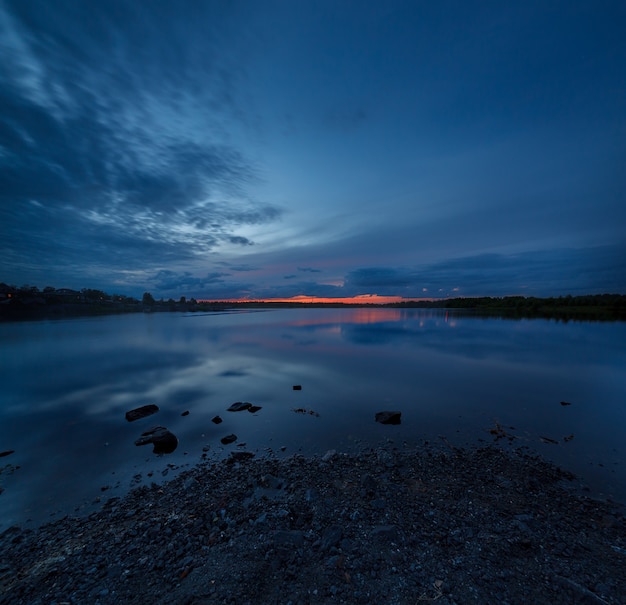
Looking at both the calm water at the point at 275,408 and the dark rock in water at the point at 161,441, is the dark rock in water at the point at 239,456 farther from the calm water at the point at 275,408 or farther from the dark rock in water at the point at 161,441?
the dark rock in water at the point at 161,441

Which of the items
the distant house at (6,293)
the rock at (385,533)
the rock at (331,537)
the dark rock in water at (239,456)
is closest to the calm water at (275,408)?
the dark rock in water at (239,456)

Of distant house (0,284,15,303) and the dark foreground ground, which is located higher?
distant house (0,284,15,303)

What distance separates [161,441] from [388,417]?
7.33 metres

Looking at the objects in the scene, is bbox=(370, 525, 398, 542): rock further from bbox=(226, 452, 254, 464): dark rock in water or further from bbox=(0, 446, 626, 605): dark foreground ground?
bbox=(226, 452, 254, 464): dark rock in water

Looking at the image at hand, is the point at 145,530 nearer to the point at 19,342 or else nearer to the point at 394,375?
the point at 394,375

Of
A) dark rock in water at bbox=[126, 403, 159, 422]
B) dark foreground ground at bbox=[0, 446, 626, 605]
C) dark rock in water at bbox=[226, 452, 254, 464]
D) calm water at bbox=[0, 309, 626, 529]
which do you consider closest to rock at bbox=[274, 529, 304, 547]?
dark foreground ground at bbox=[0, 446, 626, 605]

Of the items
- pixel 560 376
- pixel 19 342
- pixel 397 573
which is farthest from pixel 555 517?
pixel 19 342

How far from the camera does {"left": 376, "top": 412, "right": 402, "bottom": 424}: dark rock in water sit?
937 cm

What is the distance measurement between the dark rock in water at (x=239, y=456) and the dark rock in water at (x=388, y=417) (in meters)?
4.58

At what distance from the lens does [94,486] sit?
6.20 m

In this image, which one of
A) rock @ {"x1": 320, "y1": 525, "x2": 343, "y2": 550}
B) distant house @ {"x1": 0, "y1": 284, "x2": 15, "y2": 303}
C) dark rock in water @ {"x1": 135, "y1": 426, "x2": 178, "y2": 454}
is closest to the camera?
rock @ {"x1": 320, "y1": 525, "x2": 343, "y2": 550}

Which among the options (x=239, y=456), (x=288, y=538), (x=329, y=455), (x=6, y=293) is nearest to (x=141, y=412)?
(x=239, y=456)

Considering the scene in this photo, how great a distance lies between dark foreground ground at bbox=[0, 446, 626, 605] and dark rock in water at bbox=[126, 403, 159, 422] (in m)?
5.23

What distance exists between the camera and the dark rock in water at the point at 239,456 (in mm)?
7110
